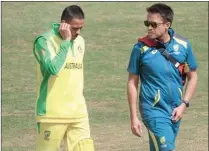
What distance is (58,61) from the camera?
24.5 feet

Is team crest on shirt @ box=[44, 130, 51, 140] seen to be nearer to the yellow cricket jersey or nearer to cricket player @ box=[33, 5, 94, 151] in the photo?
cricket player @ box=[33, 5, 94, 151]

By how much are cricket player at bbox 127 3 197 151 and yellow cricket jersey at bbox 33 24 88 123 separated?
51 cm

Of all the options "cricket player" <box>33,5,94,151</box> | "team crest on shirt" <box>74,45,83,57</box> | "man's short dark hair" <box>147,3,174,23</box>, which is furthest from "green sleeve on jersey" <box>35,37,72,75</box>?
"man's short dark hair" <box>147,3,174,23</box>

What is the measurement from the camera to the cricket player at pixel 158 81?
7.63 metres

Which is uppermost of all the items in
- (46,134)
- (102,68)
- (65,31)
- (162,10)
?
(162,10)

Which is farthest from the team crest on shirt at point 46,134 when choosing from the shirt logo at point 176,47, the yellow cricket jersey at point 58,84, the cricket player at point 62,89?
the shirt logo at point 176,47

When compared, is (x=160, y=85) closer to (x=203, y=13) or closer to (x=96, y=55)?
(x=96, y=55)

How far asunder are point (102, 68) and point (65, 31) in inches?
382

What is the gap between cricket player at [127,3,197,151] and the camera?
7.63 meters

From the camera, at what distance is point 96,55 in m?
18.2

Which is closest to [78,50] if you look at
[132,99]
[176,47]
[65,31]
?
[65,31]

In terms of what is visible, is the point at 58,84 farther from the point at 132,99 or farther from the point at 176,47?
the point at 176,47

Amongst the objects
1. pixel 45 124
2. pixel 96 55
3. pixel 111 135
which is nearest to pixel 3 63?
pixel 96 55

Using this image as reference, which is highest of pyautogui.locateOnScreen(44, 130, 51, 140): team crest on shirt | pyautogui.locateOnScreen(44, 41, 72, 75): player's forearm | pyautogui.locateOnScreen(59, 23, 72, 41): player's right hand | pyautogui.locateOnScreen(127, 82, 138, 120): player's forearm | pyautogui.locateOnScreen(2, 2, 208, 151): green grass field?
pyautogui.locateOnScreen(59, 23, 72, 41): player's right hand
